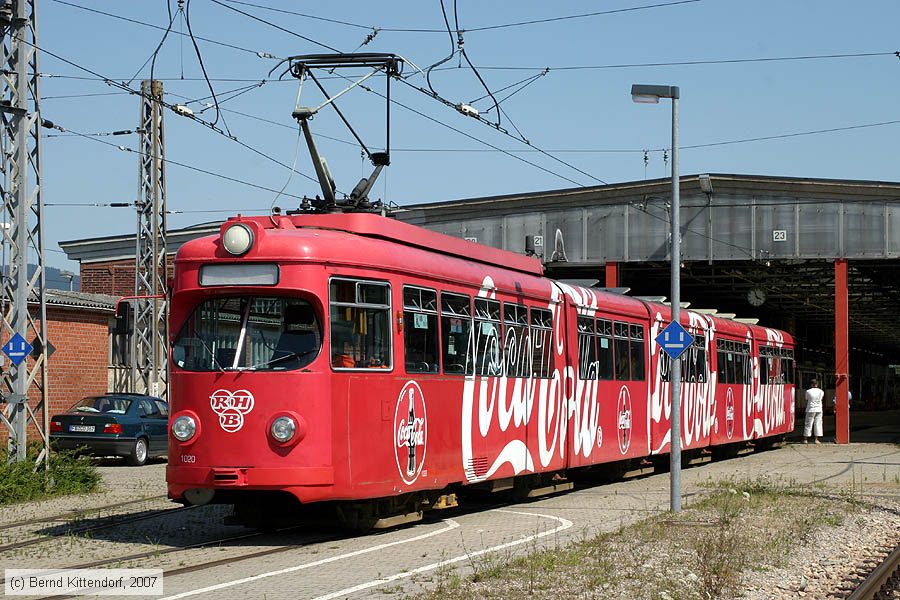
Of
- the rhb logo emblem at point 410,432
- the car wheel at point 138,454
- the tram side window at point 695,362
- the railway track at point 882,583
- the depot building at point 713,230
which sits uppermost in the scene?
the depot building at point 713,230

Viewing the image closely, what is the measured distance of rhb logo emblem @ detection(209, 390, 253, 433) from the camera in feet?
39.8

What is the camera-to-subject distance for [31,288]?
60.7ft

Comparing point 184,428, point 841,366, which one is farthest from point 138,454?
point 841,366

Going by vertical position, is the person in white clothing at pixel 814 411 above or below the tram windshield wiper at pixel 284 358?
below

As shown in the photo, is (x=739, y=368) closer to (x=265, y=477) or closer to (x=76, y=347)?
(x=76, y=347)

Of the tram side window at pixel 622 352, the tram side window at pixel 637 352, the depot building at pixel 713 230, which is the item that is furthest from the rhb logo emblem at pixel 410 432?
the depot building at pixel 713 230

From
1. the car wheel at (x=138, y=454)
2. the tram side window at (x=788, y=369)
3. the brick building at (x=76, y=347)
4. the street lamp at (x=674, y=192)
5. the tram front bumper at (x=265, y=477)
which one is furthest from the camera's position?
the tram side window at (x=788, y=369)

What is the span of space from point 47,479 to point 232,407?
7.21 m

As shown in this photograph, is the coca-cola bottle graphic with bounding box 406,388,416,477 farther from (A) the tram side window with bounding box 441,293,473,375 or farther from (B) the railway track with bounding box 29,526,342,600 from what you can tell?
(B) the railway track with bounding box 29,526,342,600

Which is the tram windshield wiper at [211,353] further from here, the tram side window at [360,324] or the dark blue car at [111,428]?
the dark blue car at [111,428]

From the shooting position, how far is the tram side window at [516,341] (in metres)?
15.8

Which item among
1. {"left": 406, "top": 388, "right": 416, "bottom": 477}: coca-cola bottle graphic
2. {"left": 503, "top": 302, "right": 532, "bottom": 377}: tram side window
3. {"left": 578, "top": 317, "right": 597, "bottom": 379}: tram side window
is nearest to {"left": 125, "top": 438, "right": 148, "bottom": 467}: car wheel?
{"left": 578, "top": 317, "right": 597, "bottom": 379}: tram side window

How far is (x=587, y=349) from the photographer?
18844mm

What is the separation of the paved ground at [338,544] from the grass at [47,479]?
439 mm
